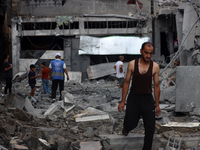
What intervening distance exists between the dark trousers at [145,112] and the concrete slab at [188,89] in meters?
2.87

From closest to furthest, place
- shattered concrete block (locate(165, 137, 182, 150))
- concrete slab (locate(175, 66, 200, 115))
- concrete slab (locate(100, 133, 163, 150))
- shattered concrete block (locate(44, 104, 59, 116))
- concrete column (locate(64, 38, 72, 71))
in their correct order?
shattered concrete block (locate(165, 137, 182, 150)) < concrete slab (locate(100, 133, 163, 150)) < concrete slab (locate(175, 66, 200, 115)) < shattered concrete block (locate(44, 104, 59, 116)) < concrete column (locate(64, 38, 72, 71))

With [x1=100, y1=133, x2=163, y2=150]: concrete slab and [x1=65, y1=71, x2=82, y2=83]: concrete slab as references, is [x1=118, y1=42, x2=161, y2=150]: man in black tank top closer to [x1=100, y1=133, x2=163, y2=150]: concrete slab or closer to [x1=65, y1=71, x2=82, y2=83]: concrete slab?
[x1=100, y1=133, x2=163, y2=150]: concrete slab

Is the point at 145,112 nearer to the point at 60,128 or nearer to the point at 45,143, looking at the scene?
the point at 45,143

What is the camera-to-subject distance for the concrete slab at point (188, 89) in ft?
24.3

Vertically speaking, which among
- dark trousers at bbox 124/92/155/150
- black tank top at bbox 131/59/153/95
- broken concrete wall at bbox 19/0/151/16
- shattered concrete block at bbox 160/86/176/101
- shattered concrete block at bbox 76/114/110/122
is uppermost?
broken concrete wall at bbox 19/0/151/16

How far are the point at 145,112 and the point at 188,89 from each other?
3056mm

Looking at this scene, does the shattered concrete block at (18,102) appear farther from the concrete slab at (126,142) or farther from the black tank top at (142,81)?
the black tank top at (142,81)

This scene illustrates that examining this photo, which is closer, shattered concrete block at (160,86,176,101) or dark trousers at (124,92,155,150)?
dark trousers at (124,92,155,150)

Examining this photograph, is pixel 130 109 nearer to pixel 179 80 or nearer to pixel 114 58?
pixel 179 80

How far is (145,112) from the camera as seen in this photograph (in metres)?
4.70

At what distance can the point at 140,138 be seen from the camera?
18.1 feet

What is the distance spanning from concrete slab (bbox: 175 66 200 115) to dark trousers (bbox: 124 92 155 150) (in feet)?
9.42

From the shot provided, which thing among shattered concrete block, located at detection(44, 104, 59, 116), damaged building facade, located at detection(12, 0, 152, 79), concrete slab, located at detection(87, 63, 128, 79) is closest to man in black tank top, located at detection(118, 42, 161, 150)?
shattered concrete block, located at detection(44, 104, 59, 116)

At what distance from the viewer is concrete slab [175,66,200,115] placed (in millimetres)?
7395
